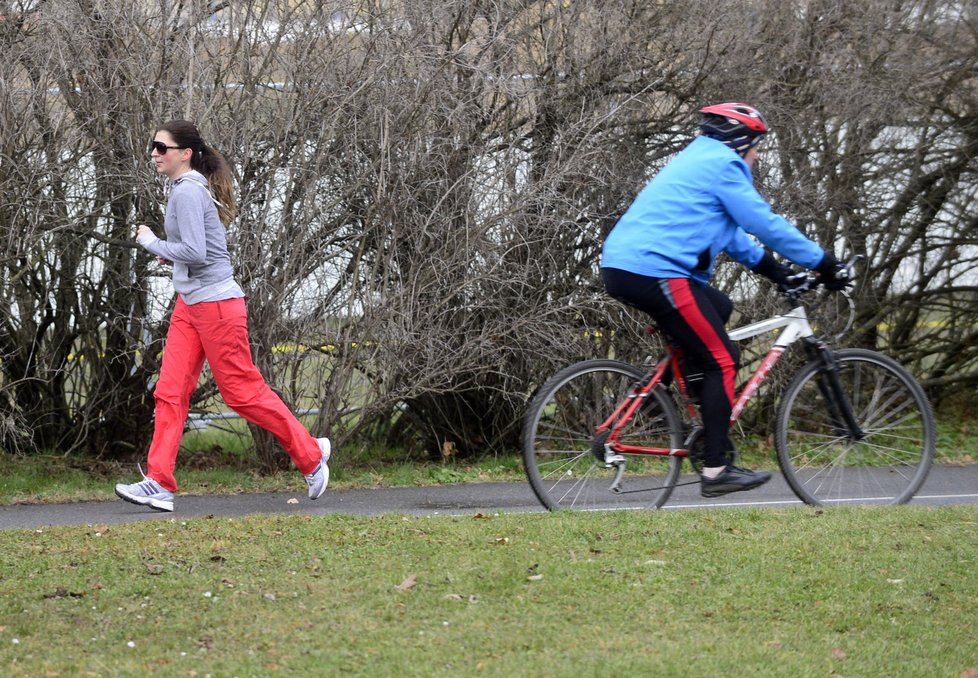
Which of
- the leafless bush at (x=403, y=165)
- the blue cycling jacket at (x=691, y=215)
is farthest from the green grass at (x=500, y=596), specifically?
the leafless bush at (x=403, y=165)

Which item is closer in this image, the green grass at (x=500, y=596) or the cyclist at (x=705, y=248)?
the green grass at (x=500, y=596)

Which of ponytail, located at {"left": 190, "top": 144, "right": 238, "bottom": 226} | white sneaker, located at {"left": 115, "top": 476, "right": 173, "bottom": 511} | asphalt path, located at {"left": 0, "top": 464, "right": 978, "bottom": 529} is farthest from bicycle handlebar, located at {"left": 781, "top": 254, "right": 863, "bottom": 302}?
white sneaker, located at {"left": 115, "top": 476, "right": 173, "bottom": 511}

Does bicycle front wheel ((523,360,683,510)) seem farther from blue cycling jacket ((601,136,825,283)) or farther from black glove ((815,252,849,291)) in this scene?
black glove ((815,252,849,291))

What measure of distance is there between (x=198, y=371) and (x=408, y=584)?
2.31 metres

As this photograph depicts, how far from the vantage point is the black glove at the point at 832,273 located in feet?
20.4

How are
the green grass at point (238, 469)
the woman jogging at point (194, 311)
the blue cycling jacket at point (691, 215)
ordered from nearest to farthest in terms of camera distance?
the blue cycling jacket at point (691, 215) → the woman jogging at point (194, 311) → the green grass at point (238, 469)

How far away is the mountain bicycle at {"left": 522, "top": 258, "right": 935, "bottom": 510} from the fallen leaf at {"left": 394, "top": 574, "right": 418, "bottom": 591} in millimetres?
1418

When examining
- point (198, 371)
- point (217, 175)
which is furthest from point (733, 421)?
point (217, 175)

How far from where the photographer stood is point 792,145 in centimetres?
937

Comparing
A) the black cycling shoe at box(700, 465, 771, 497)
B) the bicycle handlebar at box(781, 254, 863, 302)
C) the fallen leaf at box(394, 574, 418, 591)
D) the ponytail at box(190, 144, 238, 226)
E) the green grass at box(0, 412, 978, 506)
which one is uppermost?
the ponytail at box(190, 144, 238, 226)

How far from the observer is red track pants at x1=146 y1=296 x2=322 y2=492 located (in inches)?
257

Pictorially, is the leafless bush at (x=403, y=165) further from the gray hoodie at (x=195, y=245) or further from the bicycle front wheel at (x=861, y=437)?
the bicycle front wheel at (x=861, y=437)

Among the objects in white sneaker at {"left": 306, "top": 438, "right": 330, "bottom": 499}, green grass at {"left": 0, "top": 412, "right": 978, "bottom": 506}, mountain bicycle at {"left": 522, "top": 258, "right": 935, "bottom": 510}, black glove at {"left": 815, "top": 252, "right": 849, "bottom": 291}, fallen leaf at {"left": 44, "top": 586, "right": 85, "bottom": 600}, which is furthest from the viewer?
green grass at {"left": 0, "top": 412, "right": 978, "bottom": 506}

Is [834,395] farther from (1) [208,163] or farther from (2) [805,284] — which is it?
(1) [208,163]
